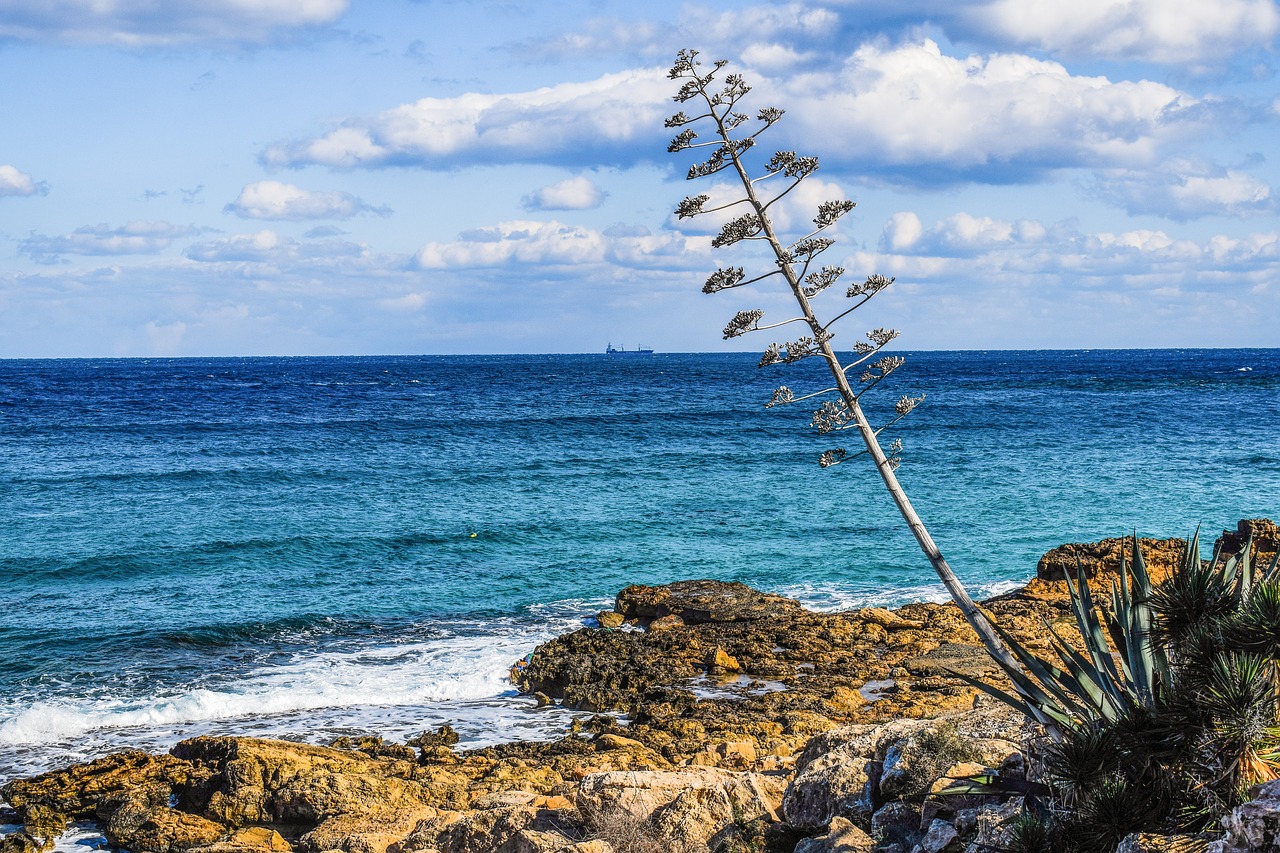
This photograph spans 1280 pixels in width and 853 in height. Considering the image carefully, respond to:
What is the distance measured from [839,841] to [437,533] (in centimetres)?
2285

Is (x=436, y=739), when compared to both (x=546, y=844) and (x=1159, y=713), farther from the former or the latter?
(x=1159, y=713)

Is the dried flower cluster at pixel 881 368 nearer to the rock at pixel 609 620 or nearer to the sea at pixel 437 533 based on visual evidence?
the sea at pixel 437 533

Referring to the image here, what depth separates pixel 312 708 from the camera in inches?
621

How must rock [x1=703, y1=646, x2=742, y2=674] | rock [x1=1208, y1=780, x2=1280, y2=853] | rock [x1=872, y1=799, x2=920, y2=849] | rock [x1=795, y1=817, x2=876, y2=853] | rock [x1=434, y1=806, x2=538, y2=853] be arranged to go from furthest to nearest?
rock [x1=703, y1=646, x2=742, y2=674]
rock [x1=434, y1=806, x2=538, y2=853]
rock [x1=872, y1=799, x2=920, y2=849]
rock [x1=795, y1=817, x2=876, y2=853]
rock [x1=1208, y1=780, x2=1280, y2=853]

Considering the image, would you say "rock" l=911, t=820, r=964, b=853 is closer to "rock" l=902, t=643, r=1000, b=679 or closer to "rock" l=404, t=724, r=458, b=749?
"rock" l=404, t=724, r=458, b=749

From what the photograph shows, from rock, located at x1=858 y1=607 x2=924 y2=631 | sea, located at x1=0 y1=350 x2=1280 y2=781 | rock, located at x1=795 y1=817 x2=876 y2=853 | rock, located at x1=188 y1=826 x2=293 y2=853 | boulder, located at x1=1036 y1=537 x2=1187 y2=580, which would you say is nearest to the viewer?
rock, located at x1=795 y1=817 x2=876 y2=853

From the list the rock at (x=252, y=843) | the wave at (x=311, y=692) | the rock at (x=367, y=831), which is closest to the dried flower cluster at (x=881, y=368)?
the rock at (x=367, y=831)

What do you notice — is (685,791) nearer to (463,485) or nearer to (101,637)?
(101,637)

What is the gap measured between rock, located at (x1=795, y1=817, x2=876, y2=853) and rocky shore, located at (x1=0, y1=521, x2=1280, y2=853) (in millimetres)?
18

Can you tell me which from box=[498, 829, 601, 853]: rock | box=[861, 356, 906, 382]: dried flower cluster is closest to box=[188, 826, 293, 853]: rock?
box=[498, 829, 601, 853]: rock

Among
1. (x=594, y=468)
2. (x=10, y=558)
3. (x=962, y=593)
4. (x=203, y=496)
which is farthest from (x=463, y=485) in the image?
(x=962, y=593)

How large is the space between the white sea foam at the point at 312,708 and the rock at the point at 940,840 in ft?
27.1

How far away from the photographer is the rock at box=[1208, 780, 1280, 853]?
5.12 m

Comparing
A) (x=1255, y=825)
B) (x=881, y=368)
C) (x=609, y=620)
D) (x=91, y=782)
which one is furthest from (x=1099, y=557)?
(x=91, y=782)
